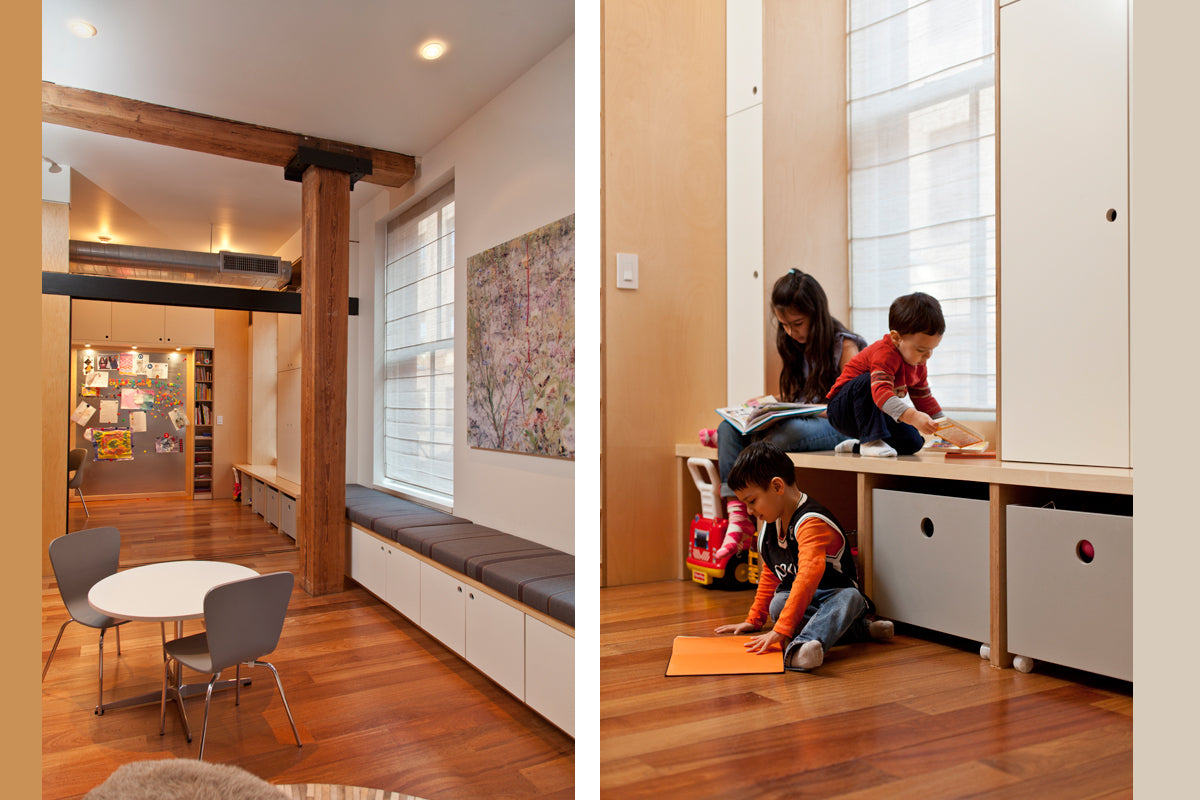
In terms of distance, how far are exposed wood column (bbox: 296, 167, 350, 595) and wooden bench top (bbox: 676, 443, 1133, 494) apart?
1277mm

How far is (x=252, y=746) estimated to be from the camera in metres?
1.21

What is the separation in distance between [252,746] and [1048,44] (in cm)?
210

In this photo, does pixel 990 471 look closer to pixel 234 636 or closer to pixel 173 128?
pixel 234 636

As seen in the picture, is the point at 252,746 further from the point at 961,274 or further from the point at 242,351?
the point at 961,274

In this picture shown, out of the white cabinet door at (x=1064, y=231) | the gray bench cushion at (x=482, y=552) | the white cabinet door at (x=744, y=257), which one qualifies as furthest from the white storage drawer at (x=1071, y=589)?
the white cabinet door at (x=744, y=257)

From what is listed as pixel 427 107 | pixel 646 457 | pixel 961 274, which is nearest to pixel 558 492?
pixel 646 457

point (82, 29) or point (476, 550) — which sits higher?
point (82, 29)

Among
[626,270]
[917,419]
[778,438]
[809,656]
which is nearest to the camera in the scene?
[809,656]

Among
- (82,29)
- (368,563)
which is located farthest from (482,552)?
(82,29)

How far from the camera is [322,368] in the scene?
5.61ft

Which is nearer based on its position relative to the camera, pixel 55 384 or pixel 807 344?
pixel 55 384

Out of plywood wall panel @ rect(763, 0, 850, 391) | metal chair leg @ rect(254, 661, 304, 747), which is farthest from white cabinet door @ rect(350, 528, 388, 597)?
plywood wall panel @ rect(763, 0, 850, 391)

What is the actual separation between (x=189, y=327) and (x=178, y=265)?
118 millimetres

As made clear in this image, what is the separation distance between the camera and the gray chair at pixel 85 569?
1.04 meters
